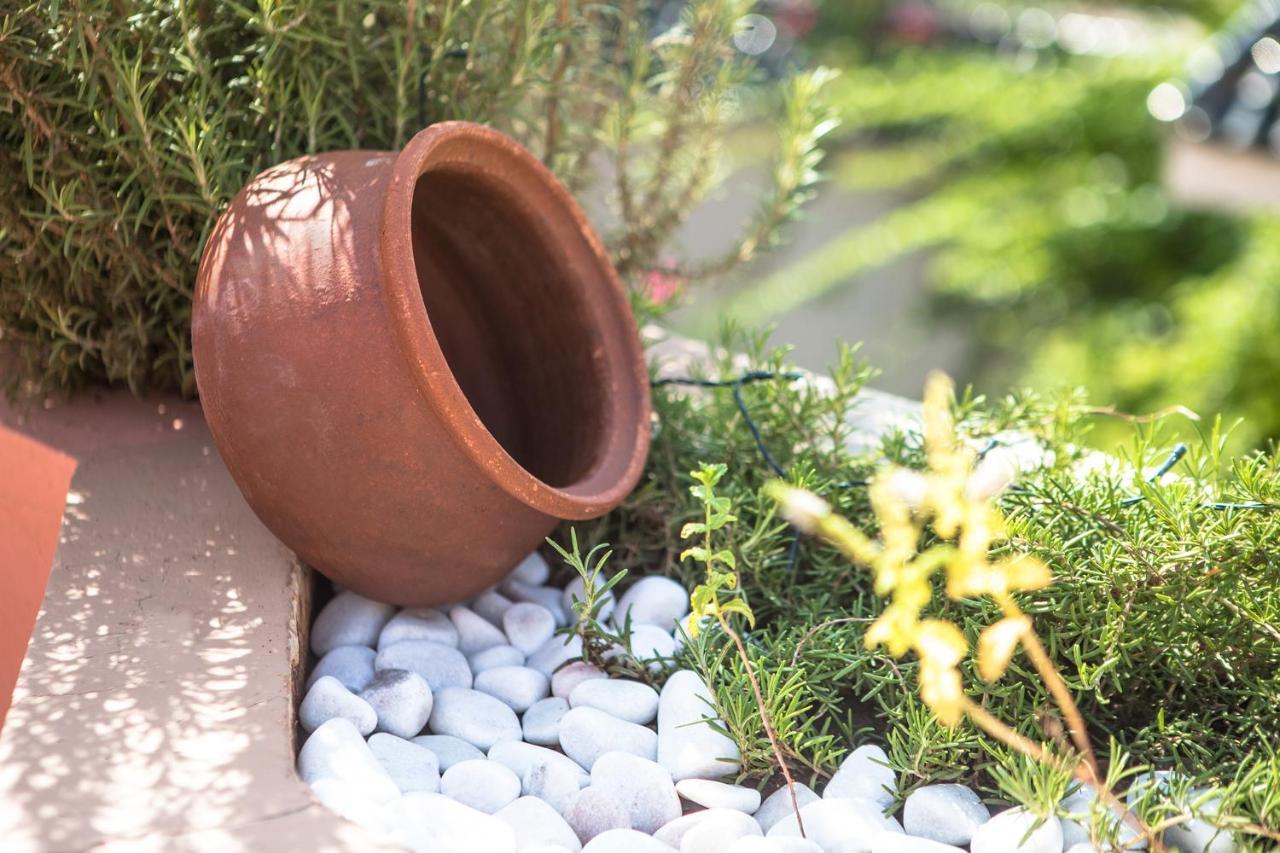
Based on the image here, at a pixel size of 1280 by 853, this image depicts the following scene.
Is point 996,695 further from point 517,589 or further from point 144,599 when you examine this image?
point 144,599

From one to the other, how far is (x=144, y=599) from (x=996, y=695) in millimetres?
973

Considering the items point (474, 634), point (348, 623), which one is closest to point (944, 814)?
point (474, 634)

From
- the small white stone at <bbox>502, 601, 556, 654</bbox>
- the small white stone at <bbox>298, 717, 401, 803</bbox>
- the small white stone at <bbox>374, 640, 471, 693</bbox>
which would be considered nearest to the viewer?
the small white stone at <bbox>298, 717, 401, 803</bbox>

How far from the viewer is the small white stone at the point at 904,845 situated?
3.88 feet

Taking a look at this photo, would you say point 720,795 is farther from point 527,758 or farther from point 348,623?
point 348,623

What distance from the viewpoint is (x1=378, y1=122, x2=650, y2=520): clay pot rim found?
4.41 feet

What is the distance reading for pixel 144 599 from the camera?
142 centimetres

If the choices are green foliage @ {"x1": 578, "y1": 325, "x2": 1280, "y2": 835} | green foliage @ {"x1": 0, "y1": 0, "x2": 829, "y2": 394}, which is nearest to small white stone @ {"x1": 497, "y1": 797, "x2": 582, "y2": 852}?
green foliage @ {"x1": 578, "y1": 325, "x2": 1280, "y2": 835}

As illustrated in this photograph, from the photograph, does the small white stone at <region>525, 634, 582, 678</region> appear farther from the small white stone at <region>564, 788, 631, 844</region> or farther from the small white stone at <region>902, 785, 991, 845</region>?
the small white stone at <region>902, 785, 991, 845</region>

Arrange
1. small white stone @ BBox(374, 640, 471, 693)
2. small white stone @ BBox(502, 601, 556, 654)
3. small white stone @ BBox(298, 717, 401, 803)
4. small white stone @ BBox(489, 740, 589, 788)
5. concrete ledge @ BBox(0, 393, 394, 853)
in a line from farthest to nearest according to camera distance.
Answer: small white stone @ BBox(502, 601, 556, 654) → small white stone @ BBox(374, 640, 471, 693) → small white stone @ BBox(489, 740, 589, 788) → small white stone @ BBox(298, 717, 401, 803) → concrete ledge @ BBox(0, 393, 394, 853)

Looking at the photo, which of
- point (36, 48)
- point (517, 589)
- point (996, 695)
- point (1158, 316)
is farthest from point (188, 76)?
point (1158, 316)

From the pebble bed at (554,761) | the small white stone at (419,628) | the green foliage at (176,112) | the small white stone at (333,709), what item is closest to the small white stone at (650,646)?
the pebble bed at (554,761)

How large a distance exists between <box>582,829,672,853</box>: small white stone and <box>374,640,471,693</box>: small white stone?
1.11ft

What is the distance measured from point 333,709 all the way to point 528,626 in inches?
12.5
